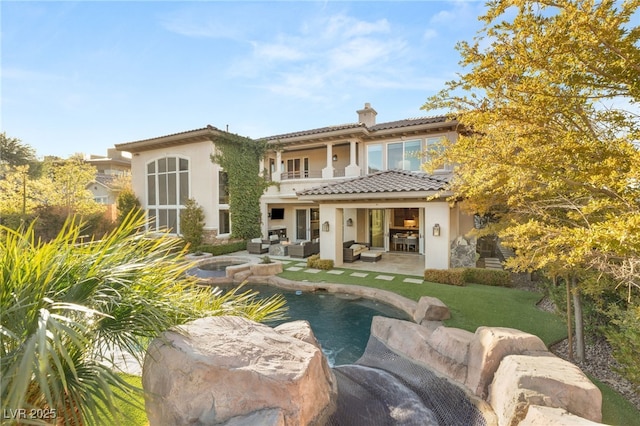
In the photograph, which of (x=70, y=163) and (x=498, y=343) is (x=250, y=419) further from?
(x=70, y=163)

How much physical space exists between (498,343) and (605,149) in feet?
10.4

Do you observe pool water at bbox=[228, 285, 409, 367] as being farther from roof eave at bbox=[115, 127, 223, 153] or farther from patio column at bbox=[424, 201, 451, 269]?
roof eave at bbox=[115, 127, 223, 153]

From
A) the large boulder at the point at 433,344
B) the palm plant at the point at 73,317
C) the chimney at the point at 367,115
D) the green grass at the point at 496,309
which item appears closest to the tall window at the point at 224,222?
the green grass at the point at 496,309

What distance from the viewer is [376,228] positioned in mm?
19516

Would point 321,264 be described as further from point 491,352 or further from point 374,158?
point 491,352

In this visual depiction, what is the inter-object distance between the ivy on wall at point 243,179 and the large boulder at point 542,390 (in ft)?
59.7

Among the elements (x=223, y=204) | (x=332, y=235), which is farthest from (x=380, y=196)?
(x=223, y=204)

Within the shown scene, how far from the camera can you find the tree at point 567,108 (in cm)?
336

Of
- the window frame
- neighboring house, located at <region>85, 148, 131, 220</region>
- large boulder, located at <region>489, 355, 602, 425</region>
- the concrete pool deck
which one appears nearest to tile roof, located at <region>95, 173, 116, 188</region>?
neighboring house, located at <region>85, 148, 131, 220</region>

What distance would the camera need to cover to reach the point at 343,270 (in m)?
13.8

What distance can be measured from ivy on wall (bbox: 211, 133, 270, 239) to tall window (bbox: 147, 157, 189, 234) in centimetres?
303

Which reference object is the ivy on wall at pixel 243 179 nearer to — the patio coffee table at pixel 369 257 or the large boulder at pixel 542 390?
the patio coffee table at pixel 369 257

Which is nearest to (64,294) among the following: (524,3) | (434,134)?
(524,3)

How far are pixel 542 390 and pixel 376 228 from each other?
1608cm
